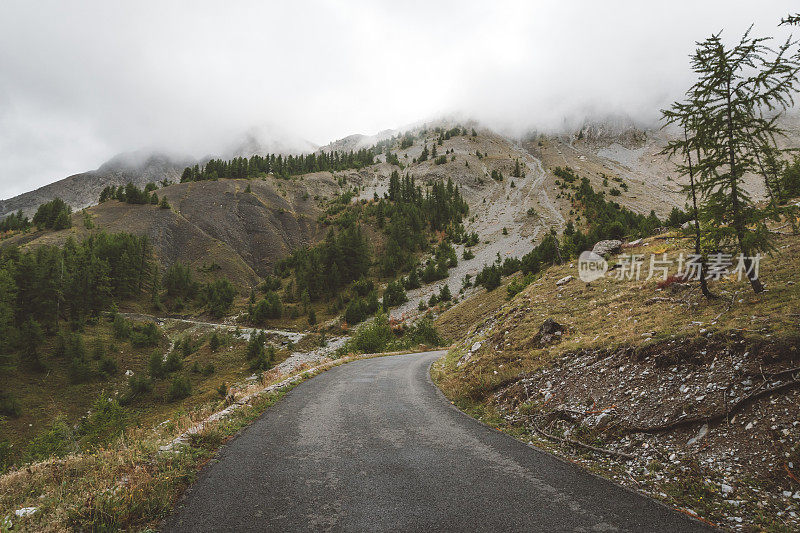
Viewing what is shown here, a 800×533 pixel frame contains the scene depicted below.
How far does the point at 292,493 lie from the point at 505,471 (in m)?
3.58

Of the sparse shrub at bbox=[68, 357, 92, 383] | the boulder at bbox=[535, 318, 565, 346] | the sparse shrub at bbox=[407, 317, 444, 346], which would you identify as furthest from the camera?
the sparse shrub at bbox=[68, 357, 92, 383]

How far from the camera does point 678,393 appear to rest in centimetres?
653

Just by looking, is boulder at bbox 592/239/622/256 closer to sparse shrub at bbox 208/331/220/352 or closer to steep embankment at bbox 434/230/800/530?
steep embankment at bbox 434/230/800/530

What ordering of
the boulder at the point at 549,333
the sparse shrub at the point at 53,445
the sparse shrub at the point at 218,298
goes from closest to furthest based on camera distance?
1. the boulder at the point at 549,333
2. the sparse shrub at the point at 53,445
3. the sparse shrub at the point at 218,298

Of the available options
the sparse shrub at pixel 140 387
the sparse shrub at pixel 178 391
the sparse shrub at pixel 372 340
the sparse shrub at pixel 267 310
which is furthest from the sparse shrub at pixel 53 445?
the sparse shrub at pixel 267 310

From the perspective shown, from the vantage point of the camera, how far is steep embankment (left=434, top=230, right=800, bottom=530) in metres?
4.51

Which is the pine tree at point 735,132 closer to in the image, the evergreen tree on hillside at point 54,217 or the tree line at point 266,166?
the evergreen tree on hillside at point 54,217

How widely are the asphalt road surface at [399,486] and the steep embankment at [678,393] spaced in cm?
86

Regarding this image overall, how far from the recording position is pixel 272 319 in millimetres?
60938

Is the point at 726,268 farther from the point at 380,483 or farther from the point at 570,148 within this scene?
the point at 570,148

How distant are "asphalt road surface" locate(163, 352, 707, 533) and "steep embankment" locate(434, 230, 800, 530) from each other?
856 millimetres

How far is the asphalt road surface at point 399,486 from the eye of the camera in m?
4.10

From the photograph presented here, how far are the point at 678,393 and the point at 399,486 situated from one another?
598cm

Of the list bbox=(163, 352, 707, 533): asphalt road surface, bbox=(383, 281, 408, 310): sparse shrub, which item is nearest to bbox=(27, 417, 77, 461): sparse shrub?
bbox=(163, 352, 707, 533): asphalt road surface
